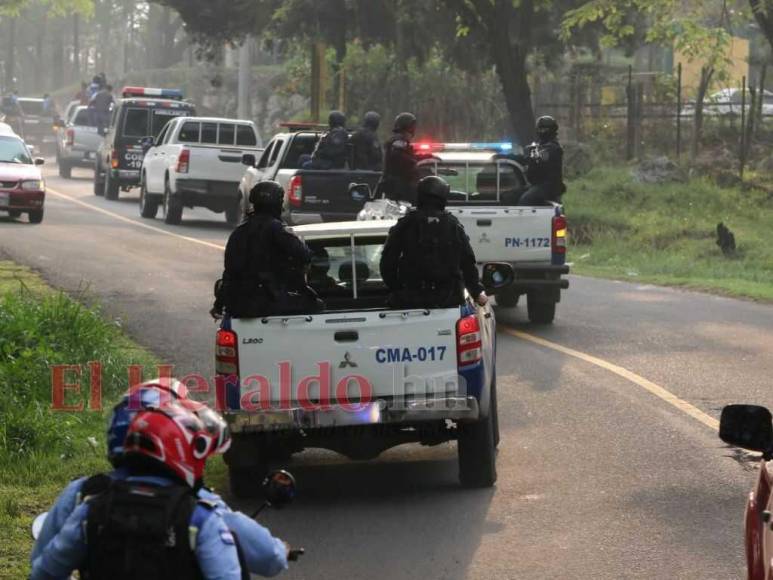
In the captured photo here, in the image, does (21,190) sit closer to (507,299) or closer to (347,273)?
(507,299)

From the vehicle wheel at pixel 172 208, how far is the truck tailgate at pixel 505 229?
531 inches

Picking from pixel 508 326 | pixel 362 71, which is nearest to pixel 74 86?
pixel 362 71

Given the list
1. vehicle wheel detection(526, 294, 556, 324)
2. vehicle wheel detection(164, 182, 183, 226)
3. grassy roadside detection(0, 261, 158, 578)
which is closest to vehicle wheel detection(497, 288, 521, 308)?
vehicle wheel detection(526, 294, 556, 324)

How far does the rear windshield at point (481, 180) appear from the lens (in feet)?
57.7

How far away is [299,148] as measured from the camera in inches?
950

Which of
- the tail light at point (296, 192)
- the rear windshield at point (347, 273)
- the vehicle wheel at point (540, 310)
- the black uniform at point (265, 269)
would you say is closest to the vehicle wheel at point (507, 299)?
the vehicle wheel at point (540, 310)

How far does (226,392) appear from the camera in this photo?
31.1 feet

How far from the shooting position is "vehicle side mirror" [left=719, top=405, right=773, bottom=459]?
5.04m

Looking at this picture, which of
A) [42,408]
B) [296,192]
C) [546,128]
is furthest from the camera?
[296,192]

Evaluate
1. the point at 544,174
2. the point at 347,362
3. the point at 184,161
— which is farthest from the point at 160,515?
the point at 184,161

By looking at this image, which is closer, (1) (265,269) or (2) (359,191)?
(1) (265,269)

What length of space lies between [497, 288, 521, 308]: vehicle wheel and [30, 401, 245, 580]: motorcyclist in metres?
13.9

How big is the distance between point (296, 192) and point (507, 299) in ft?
15.0

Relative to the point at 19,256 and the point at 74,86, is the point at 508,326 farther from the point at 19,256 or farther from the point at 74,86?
the point at 74,86
